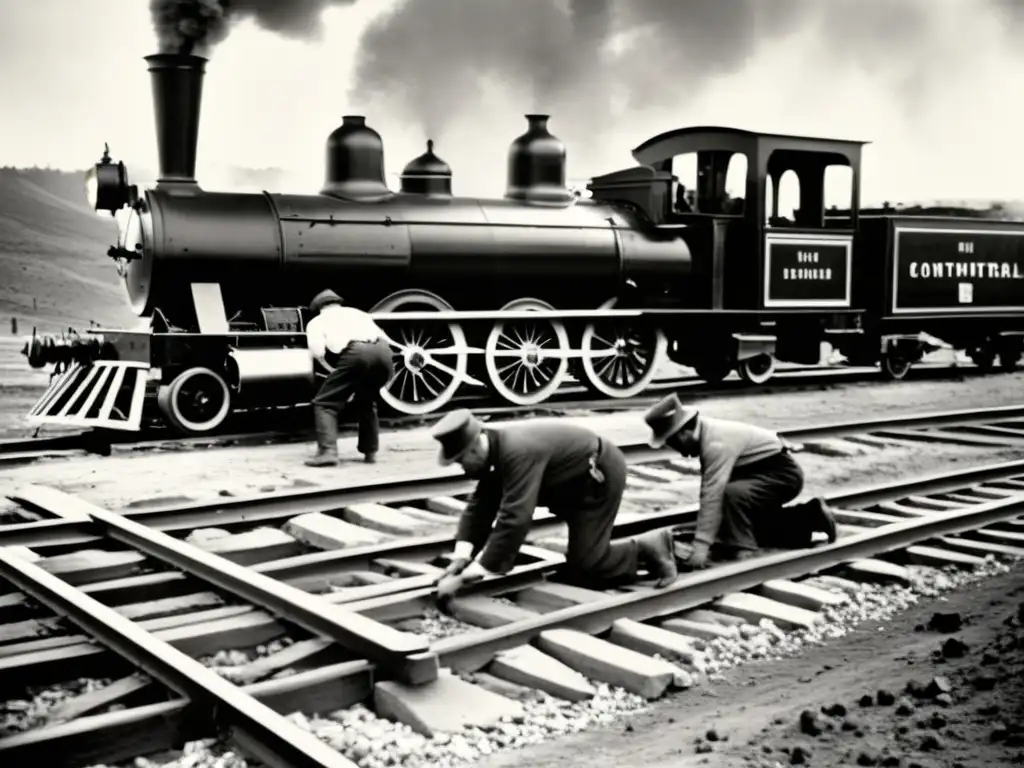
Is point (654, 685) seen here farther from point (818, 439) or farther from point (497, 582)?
point (818, 439)

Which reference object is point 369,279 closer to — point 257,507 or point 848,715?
point 257,507

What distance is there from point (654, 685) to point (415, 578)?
1306 mm

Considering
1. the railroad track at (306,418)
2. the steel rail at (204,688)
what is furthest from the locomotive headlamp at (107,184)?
the steel rail at (204,688)

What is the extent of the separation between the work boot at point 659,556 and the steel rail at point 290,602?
1.17m

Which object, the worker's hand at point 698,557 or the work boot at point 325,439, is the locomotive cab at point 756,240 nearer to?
the work boot at point 325,439

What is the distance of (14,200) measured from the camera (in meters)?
13.3

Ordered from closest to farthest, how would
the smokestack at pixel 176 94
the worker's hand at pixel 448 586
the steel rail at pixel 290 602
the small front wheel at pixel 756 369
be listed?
the steel rail at pixel 290 602 → the worker's hand at pixel 448 586 → the smokestack at pixel 176 94 → the small front wheel at pixel 756 369

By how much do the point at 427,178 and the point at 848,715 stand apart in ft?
26.2

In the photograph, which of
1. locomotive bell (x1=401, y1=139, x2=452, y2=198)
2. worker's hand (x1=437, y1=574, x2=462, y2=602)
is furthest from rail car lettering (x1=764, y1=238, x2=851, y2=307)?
worker's hand (x1=437, y1=574, x2=462, y2=602)

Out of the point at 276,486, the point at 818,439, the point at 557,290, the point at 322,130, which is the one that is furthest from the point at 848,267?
the point at 276,486

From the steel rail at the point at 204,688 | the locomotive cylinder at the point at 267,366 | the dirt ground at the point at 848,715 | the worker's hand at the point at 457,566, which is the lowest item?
the dirt ground at the point at 848,715

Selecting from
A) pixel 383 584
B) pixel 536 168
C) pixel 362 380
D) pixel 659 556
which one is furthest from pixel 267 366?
pixel 659 556

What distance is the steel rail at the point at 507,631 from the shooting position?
2.94 metres

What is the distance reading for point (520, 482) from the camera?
406cm
